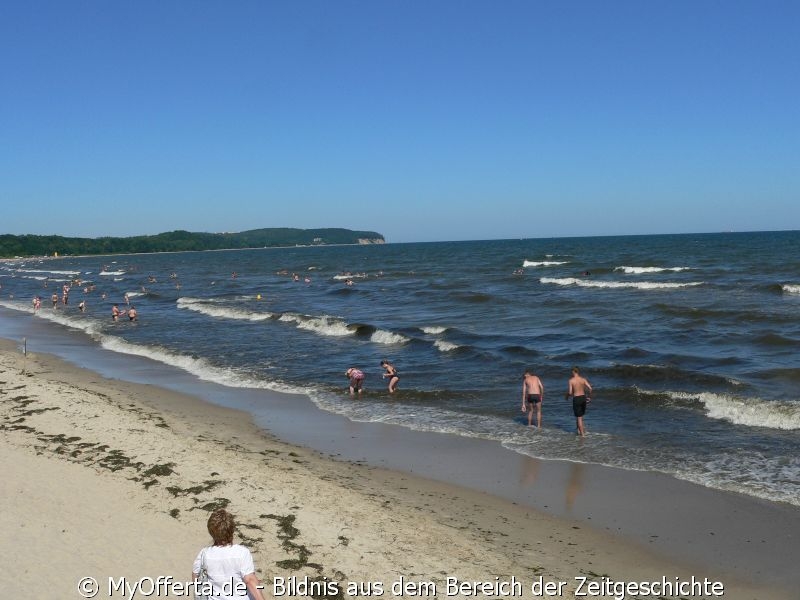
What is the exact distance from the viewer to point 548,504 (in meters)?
10.4

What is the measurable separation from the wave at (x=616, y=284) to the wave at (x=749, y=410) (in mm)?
29496

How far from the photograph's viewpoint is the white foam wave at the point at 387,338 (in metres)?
27.2

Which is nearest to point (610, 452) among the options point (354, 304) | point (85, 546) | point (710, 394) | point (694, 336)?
point (710, 394)

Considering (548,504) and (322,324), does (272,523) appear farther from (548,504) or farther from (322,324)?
(322,324)

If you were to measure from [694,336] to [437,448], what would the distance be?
51.5 ft

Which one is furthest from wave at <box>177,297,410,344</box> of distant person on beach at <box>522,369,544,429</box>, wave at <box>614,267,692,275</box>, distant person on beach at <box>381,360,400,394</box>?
wave at <box>614,267,692,275</box>

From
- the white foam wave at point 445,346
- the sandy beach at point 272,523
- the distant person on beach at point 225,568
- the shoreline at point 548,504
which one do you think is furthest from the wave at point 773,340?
the distant person on beach at point 225,568

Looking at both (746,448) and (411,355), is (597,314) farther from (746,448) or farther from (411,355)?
(746,448)

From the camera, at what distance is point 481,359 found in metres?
22.7

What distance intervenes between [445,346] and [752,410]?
11.5 m

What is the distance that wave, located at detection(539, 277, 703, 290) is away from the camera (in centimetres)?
4516

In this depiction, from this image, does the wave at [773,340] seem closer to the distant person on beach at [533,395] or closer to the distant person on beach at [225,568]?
the distant person on beach at [533,395]

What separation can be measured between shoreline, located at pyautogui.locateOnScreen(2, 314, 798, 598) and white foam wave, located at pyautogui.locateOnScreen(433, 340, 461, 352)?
954 cm

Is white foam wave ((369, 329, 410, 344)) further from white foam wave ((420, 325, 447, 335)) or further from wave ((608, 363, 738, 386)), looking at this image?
wave ((608, 363, 738, 386))
